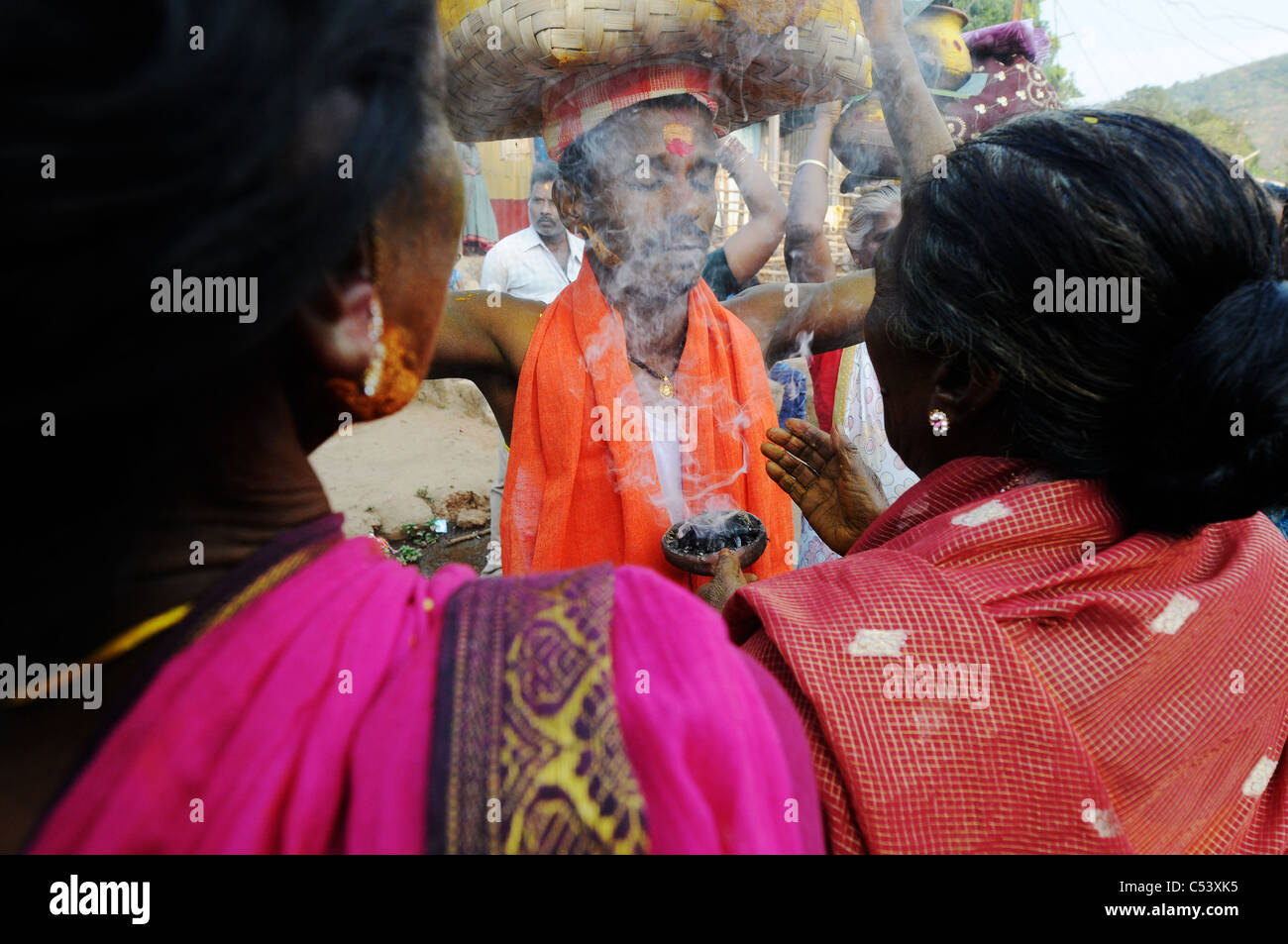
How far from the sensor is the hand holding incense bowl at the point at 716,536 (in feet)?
7.08

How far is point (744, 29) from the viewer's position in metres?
1.82

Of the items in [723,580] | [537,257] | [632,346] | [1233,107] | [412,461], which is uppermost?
[537,257]

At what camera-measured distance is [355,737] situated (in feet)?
2.13

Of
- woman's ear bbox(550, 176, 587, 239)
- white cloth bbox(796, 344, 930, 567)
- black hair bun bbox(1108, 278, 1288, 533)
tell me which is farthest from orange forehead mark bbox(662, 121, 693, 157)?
black hair bun bbox(1108, 278, 1288, 533)

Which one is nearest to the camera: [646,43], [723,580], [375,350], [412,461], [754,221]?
[375,350]

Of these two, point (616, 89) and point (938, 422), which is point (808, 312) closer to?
point (616, 89)

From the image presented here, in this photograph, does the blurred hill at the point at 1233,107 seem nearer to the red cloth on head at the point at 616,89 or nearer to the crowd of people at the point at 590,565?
the crowd of people at the point at 590,565

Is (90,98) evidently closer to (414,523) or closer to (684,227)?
(684,227)

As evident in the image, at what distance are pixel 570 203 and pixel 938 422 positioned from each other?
5.18ft

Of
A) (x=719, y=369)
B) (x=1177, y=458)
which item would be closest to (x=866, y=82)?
(x=719, y=369)

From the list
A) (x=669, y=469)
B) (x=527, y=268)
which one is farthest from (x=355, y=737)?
(x=527, y=268)

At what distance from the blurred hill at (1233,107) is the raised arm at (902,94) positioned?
49 cm

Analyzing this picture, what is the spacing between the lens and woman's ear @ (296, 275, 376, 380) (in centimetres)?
73

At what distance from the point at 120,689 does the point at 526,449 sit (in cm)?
187
